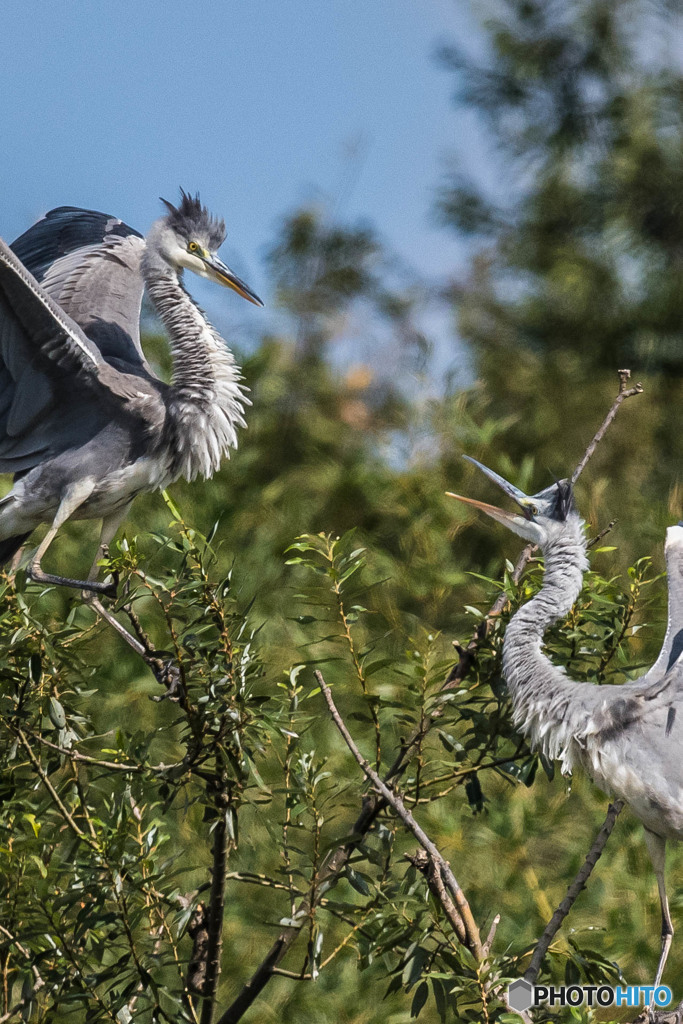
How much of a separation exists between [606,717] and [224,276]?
146cm

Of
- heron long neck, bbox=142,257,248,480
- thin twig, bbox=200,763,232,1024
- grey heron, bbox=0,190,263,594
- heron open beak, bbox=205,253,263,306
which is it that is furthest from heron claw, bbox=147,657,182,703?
heron open beak, bbox=205,253,263,306

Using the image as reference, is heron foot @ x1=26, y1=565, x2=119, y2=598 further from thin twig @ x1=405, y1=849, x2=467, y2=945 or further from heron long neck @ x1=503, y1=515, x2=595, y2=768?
thin twig @ x1=405, y1=849, x2=467, y2=945

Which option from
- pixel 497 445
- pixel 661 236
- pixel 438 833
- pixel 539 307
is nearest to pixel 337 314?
pixel 497 445

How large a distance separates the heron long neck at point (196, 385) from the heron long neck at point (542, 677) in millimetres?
949

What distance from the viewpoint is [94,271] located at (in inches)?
116

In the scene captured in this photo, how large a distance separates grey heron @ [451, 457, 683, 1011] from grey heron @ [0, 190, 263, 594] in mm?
932

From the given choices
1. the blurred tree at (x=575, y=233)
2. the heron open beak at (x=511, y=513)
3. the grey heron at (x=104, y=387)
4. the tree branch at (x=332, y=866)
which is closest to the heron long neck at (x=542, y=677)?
the tree branch at (x=332, y=866)

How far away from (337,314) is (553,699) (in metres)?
4.37

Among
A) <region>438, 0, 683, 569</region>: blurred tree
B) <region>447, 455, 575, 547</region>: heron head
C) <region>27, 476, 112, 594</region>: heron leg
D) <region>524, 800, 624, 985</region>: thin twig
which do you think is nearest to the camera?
<region>524, 800, 624, 985</region>: thin twig

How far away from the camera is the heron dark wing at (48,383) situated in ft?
7.98

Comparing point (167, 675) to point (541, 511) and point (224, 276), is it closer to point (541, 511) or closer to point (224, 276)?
point (541, 511)

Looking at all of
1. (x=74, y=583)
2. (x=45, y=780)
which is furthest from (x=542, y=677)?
(x=74, y=583)

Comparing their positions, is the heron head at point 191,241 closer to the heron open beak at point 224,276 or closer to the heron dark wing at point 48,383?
the heron open beak at point 224,276

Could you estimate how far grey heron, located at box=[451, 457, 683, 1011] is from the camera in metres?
1.97
